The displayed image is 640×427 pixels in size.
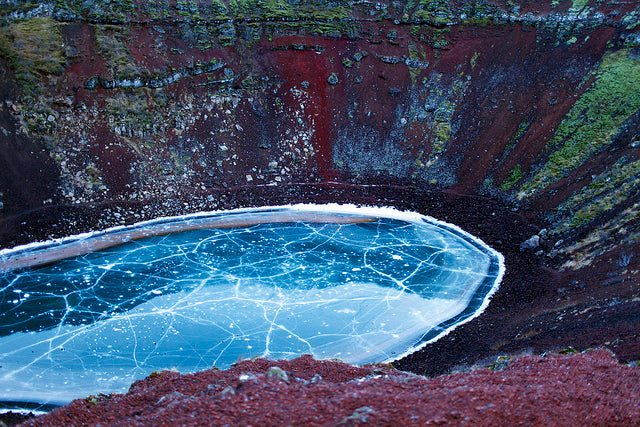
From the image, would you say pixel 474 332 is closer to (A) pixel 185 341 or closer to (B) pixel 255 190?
(A) pixel 185 341

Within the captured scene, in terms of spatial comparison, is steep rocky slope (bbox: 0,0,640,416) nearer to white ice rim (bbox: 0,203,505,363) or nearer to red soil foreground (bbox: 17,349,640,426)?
white ice rim (bbox: 0,203,505,363)

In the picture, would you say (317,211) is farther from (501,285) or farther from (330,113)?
(501,285)

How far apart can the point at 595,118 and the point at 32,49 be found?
27.9 m

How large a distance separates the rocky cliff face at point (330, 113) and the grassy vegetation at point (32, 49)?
85 mm

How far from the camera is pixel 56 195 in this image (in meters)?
23.9

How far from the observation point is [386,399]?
9.62m

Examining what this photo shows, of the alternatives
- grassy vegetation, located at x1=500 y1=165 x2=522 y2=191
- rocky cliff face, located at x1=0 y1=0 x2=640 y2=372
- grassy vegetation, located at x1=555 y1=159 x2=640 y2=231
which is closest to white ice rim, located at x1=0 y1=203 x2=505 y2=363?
rocky cliff face, located at x1=0 y1=0 x2=640 y2=372

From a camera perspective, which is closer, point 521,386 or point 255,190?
point 521,386

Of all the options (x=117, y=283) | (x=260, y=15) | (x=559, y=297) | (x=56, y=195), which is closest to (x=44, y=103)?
(x=56, y=195)

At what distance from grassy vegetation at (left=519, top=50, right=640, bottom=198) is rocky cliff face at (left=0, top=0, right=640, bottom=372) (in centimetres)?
8

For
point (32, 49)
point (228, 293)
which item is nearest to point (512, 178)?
point (228, 293)

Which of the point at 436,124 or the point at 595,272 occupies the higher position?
the point at 436,124

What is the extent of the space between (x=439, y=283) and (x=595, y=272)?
18.8ft

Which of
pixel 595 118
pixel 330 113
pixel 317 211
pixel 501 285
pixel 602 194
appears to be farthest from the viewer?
pixel 330 113
